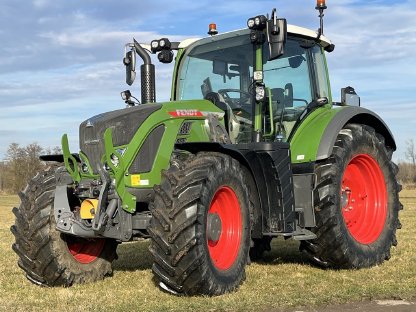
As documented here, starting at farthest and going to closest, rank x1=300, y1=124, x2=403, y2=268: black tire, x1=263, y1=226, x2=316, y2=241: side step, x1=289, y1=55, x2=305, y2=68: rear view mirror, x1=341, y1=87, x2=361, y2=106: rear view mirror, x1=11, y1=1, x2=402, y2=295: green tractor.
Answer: x1=341, y1=87, x2=361, y2=106: rear view mirror < x1=289, y1=55, x2=305, y2=68: rear view mirror < x1=300, y1=124, x2=403, y2=268: black tire < x1=263, y1=226, x2=316, y2=241: side step < x1=11, y1=1, x2=402, y2=295: green tractor

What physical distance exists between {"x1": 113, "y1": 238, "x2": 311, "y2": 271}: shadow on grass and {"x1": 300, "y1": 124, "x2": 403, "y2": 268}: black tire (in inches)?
34.7

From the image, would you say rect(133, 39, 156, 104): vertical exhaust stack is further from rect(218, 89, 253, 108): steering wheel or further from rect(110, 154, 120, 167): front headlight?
rect(110, 154, 120, 167): front headlight

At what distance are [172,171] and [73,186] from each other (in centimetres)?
136

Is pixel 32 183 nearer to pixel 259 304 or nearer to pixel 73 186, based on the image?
pixel 73 186

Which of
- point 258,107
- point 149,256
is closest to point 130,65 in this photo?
point 258,107

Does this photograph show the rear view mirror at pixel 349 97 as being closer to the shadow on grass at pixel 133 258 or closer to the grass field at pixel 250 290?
the grass field at pixel 250 290

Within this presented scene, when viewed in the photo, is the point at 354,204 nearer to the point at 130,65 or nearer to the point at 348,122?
the point at 348,122

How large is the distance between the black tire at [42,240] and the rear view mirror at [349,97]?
13.9ft

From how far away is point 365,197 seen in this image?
855 cm

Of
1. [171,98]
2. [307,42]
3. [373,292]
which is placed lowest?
[373,292]

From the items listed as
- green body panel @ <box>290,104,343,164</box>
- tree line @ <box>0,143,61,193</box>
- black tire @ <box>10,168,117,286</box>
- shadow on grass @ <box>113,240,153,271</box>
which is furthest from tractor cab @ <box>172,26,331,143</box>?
tree line @ <box>0,143,61,193</box>

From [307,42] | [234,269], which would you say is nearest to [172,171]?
[234,269]

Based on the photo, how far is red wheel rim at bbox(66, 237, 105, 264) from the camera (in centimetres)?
718

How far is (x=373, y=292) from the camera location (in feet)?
20.3
